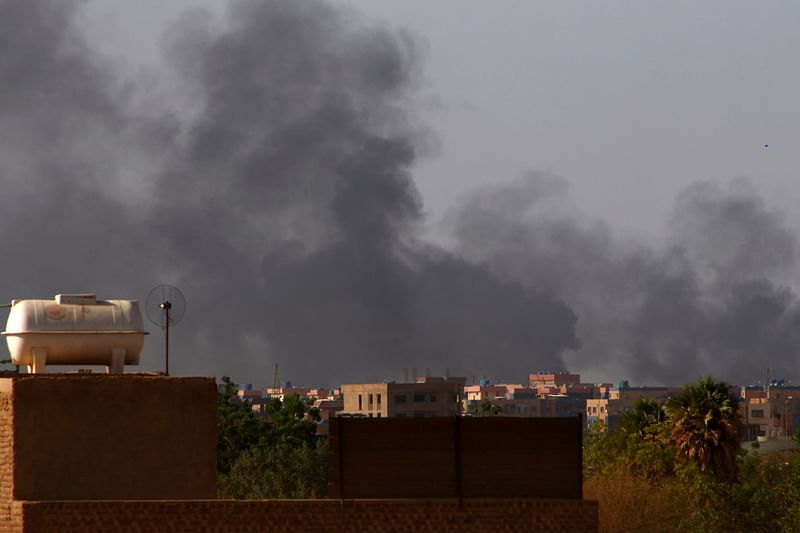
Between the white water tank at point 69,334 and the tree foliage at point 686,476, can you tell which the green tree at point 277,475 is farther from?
the white water tank at point 69,334

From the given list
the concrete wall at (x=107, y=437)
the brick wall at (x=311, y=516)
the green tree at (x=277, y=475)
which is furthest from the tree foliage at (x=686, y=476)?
the concrete wall at (x=107, y=437)

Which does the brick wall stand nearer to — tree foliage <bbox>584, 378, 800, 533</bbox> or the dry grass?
tree foliage <bbox>584, 378, 800, 533</bbox>

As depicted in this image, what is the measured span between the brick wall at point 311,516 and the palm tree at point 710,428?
4313cm

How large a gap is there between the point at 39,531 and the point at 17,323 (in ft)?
19.5

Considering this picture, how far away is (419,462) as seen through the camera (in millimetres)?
34312

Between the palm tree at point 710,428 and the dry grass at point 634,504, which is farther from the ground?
the palm tree at point 710,428

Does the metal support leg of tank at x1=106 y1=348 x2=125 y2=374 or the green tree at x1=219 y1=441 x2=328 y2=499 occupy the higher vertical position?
the metal support leg of tank at x1=106 y1=348 x2=125 y2=374

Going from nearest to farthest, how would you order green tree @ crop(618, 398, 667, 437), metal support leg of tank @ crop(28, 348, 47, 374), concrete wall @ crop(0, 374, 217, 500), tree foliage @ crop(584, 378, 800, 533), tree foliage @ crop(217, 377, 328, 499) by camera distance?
concrete wall @ crop(0, 374, 217, 500)
metal support leg of tank @ crop(28, 348, 47, 374)
tree foliage @ crop(584, 378, 800, 533)
tree foliage @ crop(217, 377, 328, 499)
green tree @ crop(618, 398, 667, 437)

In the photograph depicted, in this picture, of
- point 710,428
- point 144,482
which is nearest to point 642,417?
point 710,428

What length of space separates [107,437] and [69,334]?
369 centimetres

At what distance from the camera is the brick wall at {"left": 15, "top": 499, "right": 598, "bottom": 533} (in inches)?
1286

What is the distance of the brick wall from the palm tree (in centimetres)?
4313

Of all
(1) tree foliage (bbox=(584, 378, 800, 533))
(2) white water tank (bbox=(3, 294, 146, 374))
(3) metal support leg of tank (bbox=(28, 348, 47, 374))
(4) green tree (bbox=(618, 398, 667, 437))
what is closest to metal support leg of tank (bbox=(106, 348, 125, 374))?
(2) white water tank (bbox=(3, 294, 146, 374))

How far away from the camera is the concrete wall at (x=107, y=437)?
3319cm
